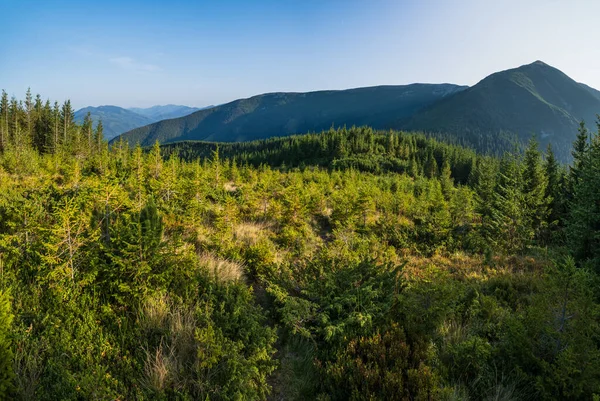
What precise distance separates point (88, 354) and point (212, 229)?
612 centimetres

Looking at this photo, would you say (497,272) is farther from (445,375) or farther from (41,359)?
(41,359)

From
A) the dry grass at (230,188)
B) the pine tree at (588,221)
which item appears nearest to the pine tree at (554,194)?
the pine tree at (588,221)

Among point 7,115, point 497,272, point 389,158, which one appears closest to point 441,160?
point 389,158

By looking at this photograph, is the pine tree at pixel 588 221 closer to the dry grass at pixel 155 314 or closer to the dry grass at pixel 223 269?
the dry grass at pixel 223 269

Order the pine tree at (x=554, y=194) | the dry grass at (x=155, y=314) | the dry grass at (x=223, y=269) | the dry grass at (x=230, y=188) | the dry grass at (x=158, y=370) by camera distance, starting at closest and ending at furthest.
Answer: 1. the dry grass at (x=158, y=370)
2. the dry grass at (x=155, y=314)
3. the dry grass at (x=223, y=269)
4. the pine tree at (x=554, y=194)
5. the dry grass at (x=230, y=188)

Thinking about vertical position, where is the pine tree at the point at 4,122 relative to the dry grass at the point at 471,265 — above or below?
above

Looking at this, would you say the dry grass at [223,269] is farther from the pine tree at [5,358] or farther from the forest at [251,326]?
the pine tree at [5,358]

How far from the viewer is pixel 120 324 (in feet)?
12.9

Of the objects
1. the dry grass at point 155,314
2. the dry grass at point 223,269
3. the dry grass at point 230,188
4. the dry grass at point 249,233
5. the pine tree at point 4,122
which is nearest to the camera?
the dry grass at point 155,314

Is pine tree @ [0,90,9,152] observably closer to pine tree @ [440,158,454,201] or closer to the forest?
the forest

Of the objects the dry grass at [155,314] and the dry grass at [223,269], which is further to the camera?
the dry grass at [223,269]

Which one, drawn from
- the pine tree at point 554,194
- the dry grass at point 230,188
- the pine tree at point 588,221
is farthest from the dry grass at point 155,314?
the pine tree at point 554,194

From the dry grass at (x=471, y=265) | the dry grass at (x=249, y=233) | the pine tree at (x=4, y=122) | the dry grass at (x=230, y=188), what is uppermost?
the pine tree at (x=4, y=122)

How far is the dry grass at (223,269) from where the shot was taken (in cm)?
545
